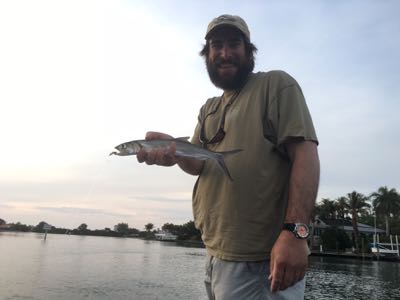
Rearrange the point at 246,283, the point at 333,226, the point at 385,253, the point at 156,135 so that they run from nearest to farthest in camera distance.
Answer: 1. the point at 246,283
2. the point at 156,135
3. the point at 385,253
4. the point at 333,226

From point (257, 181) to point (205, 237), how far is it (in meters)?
0.74

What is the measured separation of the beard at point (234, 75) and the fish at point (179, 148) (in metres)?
0.63

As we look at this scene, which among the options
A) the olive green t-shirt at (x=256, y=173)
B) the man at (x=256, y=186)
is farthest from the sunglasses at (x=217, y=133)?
the olive green t-shirt at (x=256, y=173)

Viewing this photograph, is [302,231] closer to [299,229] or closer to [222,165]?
[299,229]

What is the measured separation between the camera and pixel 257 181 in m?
2.83

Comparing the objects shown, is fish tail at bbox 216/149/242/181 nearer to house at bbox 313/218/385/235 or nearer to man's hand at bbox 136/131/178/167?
man's hand at bbox 136/131/178/167

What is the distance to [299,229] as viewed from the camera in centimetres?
244

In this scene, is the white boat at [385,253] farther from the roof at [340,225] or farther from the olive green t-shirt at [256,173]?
the olive green t-shirt at [256,173]

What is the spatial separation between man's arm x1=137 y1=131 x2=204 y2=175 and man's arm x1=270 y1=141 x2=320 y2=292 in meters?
1.05

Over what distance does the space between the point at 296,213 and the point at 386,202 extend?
111 meters

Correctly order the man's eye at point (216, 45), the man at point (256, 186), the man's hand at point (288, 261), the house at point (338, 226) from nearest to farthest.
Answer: the man's hand at point (288, 261) < the man at point (256, 186) < the man's eye at point (216, 45) < the house at point (338, 226)

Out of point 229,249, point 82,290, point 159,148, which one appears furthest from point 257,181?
point 82,290

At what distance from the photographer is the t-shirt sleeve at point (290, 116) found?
8.88 feet

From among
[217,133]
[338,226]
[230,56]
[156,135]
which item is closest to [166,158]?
[156,135]
